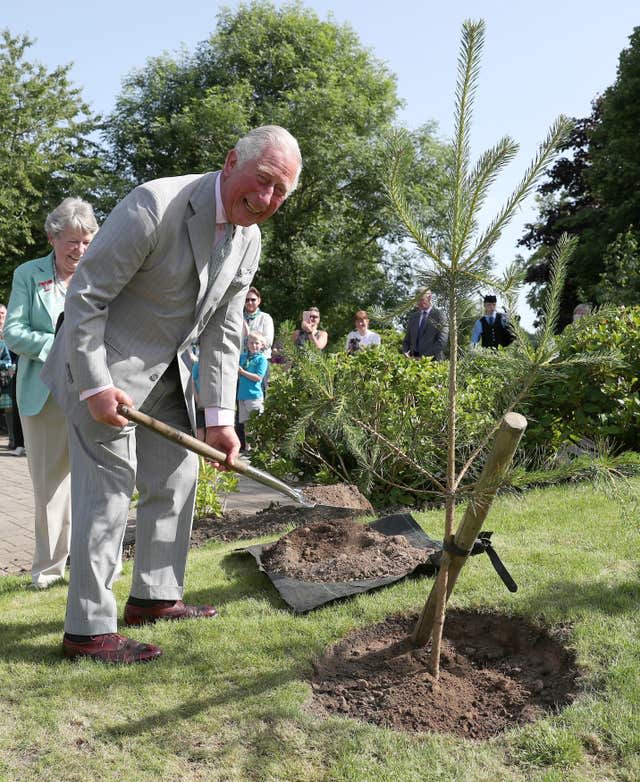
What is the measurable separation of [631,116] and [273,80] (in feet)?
43.0

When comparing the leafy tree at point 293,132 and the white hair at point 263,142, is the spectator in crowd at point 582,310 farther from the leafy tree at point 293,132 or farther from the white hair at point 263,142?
the leafy tree at point 293,132

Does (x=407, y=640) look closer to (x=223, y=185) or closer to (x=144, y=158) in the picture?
(x=223, y=185)

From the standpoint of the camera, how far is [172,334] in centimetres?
337

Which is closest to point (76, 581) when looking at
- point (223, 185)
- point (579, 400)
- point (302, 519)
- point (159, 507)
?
point (159, 507)

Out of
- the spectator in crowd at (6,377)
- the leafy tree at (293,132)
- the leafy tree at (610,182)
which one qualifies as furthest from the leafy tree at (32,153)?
the leafy tree at (610,182)

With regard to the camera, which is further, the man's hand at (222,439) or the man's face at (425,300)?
the man's hand at (222,439)

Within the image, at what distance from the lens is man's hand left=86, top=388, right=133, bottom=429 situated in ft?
10.1

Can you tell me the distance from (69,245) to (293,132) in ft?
82.1

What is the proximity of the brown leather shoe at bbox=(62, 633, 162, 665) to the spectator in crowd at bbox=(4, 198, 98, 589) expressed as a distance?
1113 mm

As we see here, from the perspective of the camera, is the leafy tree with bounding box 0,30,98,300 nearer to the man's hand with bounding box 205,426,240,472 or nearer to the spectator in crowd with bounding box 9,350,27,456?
the spectator in crowd with bounding box 9,350,27,456

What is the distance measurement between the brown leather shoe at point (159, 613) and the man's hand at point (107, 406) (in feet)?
3.57


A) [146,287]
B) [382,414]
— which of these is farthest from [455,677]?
[146,287]

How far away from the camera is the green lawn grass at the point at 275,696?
2.48m

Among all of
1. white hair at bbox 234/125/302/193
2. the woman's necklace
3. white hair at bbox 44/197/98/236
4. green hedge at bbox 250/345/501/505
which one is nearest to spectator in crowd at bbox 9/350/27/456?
green hedge at bbox 250/345/501/505
